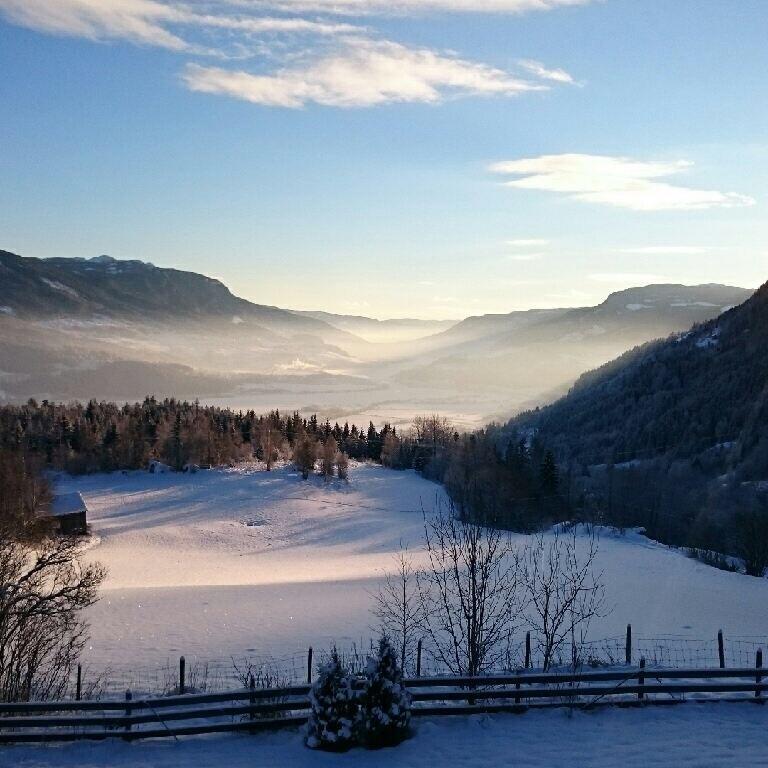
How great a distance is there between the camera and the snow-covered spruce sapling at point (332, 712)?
532 inches

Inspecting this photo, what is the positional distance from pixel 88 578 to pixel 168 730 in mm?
10414

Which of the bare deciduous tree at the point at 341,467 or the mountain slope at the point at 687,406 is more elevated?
the mountain slope at the point at 687,406

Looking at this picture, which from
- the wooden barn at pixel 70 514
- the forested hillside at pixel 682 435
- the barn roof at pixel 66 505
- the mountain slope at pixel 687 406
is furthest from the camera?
the mountain slope at pixel 687 406

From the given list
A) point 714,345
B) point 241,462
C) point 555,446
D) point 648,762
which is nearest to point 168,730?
point 648,762

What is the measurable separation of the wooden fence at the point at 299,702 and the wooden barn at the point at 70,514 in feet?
189

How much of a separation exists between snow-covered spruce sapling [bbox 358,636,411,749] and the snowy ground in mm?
266

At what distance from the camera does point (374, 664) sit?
13797 millimetres

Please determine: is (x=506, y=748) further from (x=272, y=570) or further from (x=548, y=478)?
(x=548, y=478)

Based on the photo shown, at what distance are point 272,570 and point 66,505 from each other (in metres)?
24.8

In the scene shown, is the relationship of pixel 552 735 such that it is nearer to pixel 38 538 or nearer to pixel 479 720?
pixel 479 720

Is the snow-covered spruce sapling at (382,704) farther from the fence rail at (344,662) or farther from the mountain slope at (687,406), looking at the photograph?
the mountain slope at (687,406)

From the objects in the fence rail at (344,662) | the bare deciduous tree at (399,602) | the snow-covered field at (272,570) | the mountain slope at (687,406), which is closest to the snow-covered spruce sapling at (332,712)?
the fence rail at (344,662)

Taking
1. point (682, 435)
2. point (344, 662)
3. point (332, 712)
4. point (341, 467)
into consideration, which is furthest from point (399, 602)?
point (682, 435)

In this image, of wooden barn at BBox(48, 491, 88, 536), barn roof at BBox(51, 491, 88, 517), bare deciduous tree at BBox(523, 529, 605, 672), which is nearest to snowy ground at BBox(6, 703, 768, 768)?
bare deciduous tree at BBox(523, 529, 605, 672)
